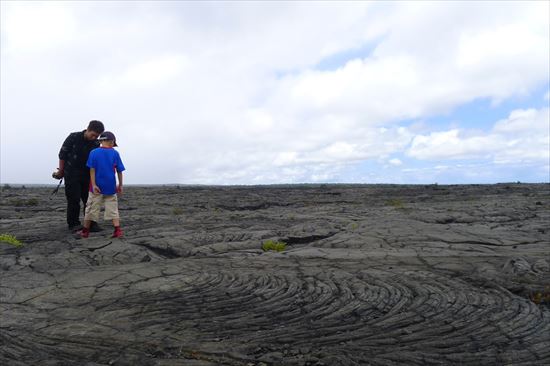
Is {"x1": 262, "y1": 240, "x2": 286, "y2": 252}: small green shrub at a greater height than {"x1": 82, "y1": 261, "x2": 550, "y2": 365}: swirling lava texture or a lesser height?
greater

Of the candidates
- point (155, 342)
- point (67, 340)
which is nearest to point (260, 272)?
point (155, 342)

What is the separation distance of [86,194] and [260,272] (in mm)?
6016

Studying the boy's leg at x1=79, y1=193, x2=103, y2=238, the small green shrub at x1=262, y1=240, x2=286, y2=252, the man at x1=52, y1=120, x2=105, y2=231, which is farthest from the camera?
the man at x1=52, y1=120, x2=105, y2=231

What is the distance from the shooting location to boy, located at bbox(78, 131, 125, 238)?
9.82 meters

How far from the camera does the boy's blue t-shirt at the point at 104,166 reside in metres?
9.80

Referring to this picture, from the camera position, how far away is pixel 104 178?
9914 mm

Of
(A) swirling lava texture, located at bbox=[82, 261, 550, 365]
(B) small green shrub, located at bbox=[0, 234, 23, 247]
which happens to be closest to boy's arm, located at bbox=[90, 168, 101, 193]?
(B) small green shrub, located at bbox=[0, 234, 23, 247]

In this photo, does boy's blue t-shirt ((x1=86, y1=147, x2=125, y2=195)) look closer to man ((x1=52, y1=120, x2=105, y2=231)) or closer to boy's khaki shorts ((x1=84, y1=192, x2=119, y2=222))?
boy's khaki shorts ((x1=84, y1=192, x2=119, y2=222))

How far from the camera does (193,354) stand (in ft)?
15.4

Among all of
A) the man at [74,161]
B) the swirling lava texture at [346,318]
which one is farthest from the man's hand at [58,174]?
the swirling lava texture at [346,318]

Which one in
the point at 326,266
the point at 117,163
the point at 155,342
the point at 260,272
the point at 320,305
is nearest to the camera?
the point at 155,342

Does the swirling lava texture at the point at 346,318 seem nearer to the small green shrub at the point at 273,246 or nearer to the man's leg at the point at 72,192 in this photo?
the small green shrub at the point at 273,246

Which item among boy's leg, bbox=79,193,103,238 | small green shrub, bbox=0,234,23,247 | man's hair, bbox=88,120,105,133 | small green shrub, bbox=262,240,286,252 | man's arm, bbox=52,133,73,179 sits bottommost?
small green shrub, bbox=262,240,286,252

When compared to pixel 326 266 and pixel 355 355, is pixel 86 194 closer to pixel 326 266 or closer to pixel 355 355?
pixel 326 266
